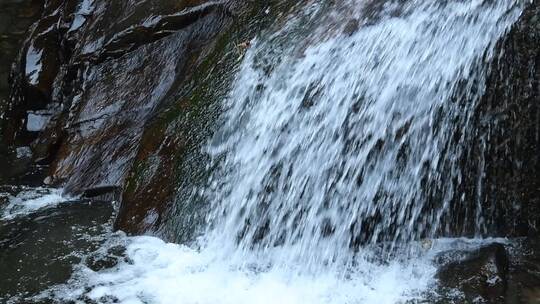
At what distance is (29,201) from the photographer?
18.0ft

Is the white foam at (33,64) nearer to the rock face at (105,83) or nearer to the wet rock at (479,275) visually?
the rock face at (105,83)

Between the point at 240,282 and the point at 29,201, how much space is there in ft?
8.19

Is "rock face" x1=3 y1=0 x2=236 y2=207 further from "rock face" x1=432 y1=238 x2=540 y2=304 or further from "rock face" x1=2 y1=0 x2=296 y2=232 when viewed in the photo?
"rock face" x1=432 y1=238 x2=540 y2=304

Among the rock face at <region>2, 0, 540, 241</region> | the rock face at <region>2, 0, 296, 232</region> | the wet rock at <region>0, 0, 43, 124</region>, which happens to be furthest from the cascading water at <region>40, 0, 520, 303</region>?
the wet rock at <region>0, 0, 43, 124</region>

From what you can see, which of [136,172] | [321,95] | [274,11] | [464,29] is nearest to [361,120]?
[321,95]

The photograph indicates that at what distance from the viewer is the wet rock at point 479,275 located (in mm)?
3547

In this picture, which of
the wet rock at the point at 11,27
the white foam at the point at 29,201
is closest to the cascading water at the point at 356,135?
the white foam at the point at 29,201

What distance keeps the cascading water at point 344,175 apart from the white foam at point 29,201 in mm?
1276

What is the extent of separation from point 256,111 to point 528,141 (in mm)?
1980

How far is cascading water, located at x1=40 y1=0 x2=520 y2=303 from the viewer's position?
13.0ft

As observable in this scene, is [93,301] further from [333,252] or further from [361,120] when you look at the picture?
[361,120]

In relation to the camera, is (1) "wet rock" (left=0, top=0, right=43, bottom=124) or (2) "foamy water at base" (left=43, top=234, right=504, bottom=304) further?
(1) "wet rock" (left=0, top=0, right=43, bottom=124)

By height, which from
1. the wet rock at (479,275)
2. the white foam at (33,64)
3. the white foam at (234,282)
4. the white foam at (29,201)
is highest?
the white foam at (33,64)

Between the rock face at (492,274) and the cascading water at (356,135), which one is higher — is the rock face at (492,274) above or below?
below
